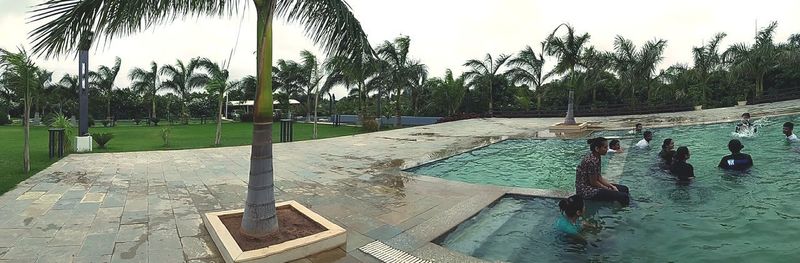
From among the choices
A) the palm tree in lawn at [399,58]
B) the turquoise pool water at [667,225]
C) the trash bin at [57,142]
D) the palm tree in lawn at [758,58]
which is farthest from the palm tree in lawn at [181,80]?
the palm tree in lawn at [758,58]

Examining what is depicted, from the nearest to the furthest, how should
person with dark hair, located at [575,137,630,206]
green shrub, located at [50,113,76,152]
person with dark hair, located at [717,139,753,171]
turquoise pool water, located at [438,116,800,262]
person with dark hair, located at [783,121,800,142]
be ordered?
turquoise pool water, located at [438,116,800,262] → person with dark hair, located at [575,137,630,206] → person with dark hair, located at [717,139,753,171] → person with dark hair, located at [783,121,800,142] → green shrub, located at [50,113,76,152]

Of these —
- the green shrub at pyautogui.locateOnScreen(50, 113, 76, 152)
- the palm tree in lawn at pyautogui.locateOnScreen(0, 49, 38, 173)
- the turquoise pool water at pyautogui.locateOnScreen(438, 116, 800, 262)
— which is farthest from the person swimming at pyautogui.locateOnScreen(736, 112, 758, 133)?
the green shrub at pyautogui.locateOnScreen(50, 113, 76, 152)

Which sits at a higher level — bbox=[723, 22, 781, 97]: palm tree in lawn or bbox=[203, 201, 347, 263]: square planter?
bbox=[723, 22, 781, 97]: palm tree in lawn

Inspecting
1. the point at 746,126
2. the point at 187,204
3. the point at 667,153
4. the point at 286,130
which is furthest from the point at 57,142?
the point at 746,126

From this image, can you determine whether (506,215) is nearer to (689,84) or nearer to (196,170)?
(196,170)

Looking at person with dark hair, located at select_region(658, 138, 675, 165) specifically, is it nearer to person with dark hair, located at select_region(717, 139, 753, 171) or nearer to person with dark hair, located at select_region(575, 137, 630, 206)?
person with dark hair, located at select_region(717, 139, 753, 171)

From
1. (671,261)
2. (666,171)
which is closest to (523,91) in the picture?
→ (666,171)

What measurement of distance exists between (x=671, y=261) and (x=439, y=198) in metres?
3.28

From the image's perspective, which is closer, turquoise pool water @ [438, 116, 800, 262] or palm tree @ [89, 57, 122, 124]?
turquoise pool water @ [438, 116, 800, 262]

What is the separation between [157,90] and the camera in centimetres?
3628

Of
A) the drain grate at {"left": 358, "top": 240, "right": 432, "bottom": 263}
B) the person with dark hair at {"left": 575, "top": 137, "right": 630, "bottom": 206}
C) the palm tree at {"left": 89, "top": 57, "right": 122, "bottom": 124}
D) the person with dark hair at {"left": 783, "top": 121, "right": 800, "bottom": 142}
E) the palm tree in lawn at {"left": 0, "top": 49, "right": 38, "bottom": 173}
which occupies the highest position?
the palm tree at {"left": 89, "top": 57, "right": 122, "bottom": 124}

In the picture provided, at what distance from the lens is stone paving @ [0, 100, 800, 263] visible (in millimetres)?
4402

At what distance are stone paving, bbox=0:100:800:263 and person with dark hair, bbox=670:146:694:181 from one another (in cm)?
305

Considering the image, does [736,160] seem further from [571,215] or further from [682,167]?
[571,215]
